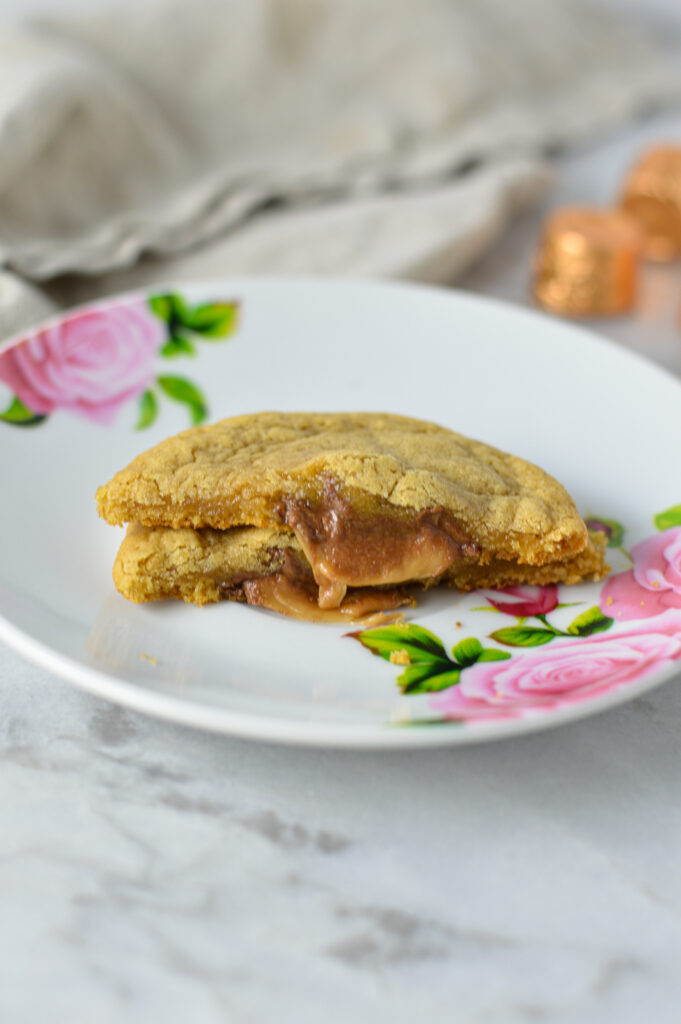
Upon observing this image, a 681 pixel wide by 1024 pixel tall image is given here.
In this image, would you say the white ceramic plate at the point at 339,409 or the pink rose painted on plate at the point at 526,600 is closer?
the white ceramic plate at the point at 339,409

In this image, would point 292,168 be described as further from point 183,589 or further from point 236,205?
point 183,589

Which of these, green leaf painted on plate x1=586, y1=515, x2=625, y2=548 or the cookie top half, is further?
green leaf painted on plate x1=586, y1=515, x2=625, y2=548

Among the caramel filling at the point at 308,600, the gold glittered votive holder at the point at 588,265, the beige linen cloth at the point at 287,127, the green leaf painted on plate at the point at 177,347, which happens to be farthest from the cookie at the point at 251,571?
the gold glittered votive holder at the point at 588,265

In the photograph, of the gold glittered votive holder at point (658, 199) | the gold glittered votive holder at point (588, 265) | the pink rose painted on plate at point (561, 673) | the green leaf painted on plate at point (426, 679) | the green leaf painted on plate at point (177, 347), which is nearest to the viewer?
the pink rose painted on plate at point (561, 673)

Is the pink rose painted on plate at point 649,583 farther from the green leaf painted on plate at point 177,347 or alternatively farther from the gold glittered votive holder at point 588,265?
the gold glittered votive holder at point 588,265

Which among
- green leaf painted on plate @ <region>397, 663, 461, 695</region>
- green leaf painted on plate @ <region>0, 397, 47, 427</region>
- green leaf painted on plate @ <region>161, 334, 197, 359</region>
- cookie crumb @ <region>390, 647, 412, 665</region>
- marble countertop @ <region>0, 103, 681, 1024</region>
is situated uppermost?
green leaf painted on plate @ <region>0, 397, 47, 427</region>

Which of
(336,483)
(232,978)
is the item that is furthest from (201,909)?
(336,483)

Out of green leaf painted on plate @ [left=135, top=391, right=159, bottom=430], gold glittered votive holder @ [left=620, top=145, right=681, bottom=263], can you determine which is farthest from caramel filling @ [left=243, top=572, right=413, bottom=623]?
gold glittered votive holder @ [left=620, top=145, right=681, bottom=263]

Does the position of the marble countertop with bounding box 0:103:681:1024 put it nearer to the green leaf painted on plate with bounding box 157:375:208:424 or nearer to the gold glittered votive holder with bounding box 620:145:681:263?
the green leaf painted on plate with bounding box 157:375:208:424
